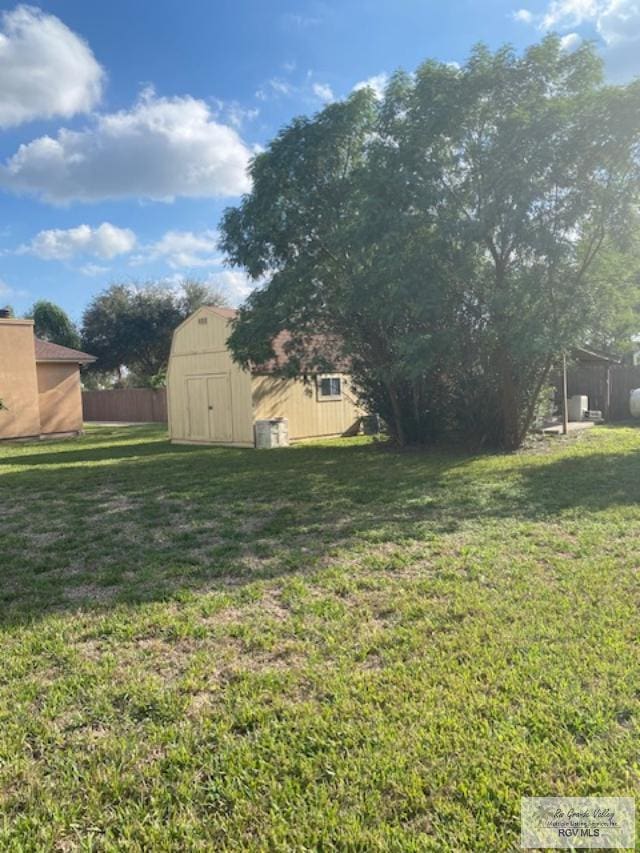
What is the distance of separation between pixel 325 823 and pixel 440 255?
9199 millimetres

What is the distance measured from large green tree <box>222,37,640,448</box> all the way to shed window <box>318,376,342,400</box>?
5211 mm

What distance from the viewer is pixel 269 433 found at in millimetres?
14711

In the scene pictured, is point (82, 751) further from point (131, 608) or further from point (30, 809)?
point (131, 608)

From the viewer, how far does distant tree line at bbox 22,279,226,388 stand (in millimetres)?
33875

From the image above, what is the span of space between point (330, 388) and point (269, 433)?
3585 mm

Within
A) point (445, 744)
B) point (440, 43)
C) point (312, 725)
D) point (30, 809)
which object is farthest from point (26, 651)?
point (440, 43)

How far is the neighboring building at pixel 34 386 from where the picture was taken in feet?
58.3

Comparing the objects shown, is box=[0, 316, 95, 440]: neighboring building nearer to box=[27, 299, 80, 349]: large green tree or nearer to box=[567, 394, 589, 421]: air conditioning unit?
box=[27, 299, 80, 349]: large green tree

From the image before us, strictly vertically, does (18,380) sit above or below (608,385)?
above

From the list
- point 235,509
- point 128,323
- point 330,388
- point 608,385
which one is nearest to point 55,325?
point 128,323

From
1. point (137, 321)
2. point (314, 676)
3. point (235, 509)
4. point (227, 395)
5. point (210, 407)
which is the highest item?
point (137, 321)

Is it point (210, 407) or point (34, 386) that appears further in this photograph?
point (34, 386)

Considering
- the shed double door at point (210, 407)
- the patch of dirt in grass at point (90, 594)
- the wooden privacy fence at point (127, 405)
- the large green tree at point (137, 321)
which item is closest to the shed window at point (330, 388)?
the shed double door at point (210, 407)

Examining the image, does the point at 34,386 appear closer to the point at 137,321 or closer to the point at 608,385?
the point at 137,321
